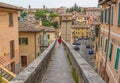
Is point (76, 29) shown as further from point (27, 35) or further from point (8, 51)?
point (8, 51)

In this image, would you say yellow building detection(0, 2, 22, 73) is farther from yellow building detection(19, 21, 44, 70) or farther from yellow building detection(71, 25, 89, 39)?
yellow building detection(71, 25, 89, 39)

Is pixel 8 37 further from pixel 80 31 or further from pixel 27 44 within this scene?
pixel 80 31

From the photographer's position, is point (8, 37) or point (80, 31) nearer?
point (8, 37)

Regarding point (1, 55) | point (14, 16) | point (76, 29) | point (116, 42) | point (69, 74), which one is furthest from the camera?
point (76, 29)

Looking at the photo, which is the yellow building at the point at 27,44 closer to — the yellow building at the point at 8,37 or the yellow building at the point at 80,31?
the yellow building at the point at 8,37

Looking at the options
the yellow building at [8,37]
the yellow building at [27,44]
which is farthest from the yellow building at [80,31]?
the yellow building at [8,37]

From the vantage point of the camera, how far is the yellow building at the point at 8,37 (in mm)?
20875

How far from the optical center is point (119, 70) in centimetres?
1357

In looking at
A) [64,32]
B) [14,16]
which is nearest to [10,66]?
[14,16]

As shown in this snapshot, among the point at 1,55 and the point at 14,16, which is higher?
the point at 14,16

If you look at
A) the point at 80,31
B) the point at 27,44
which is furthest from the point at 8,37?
the point at 80,31

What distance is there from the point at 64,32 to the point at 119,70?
35.0m

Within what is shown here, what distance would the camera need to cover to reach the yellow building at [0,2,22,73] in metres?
20.9

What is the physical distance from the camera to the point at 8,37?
2275 centimetres
